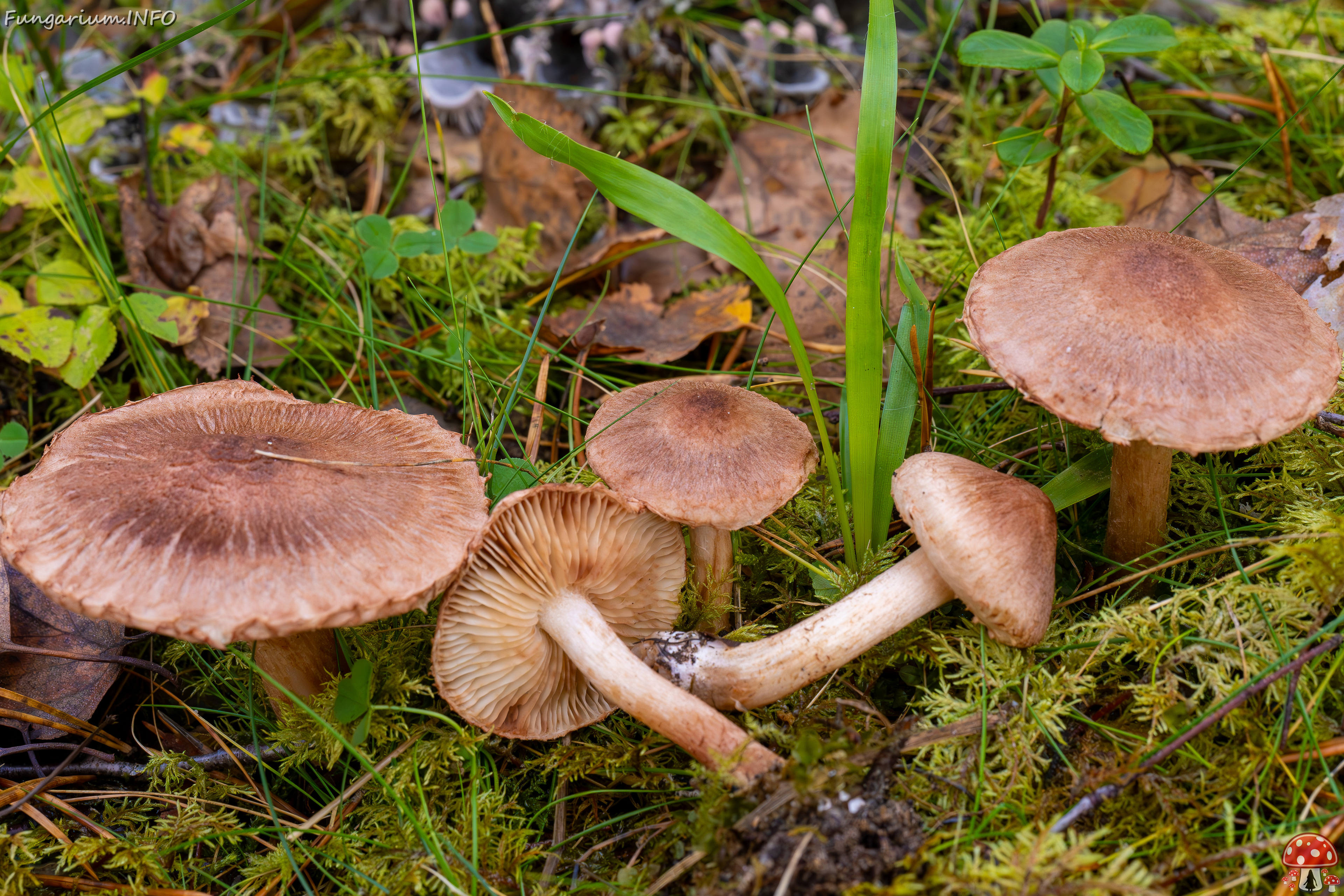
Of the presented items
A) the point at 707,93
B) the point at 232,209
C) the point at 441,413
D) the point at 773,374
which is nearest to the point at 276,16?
the point at 232,209

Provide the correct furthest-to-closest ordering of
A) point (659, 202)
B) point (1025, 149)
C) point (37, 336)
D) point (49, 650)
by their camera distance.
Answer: point (1025, 149), point (37, 336), point (49, 650), point (659, 202)

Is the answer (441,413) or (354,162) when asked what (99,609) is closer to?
(441,413)

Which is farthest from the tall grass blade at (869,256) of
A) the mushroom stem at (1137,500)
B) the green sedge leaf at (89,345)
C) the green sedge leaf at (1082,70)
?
the green sedge leaf at (89,345)

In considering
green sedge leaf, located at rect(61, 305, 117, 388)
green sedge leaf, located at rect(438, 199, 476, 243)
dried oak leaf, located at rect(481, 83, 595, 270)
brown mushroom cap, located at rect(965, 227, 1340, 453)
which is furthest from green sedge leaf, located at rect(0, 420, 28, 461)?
brown mushroom cap, located at rect(965, 227, 1340, 453)

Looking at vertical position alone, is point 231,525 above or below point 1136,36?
below

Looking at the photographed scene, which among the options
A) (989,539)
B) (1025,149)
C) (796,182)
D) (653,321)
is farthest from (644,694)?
(796,182)

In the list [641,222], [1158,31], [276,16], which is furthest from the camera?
[276,16]

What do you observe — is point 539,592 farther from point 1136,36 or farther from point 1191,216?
point 1191,216

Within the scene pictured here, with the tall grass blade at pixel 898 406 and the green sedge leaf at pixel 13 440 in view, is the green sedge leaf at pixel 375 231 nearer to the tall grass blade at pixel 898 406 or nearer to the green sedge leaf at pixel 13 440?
the green sedge leaf at pixel 13 440
